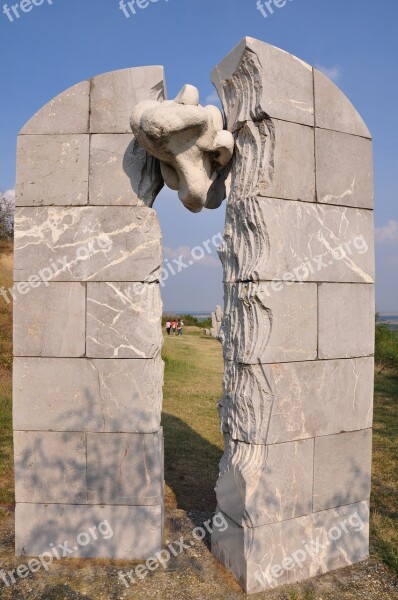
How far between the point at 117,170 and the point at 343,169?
216 centimetres

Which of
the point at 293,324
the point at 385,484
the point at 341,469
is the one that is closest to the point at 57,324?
the point at 293,324

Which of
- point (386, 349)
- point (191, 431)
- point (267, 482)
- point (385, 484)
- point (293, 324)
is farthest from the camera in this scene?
point (386, 349)

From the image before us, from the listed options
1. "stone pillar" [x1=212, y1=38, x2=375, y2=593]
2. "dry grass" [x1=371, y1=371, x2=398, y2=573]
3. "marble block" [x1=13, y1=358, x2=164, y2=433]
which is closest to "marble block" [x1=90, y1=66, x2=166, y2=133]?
"stone pillar" [x1=212, y1=38, x2=375, y2=593]

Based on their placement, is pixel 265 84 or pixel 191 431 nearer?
pixel 265 84

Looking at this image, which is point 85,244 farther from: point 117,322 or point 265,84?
point 265,84

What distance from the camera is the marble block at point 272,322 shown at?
12.5ft

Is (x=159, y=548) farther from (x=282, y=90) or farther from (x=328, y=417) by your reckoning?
Result: (x=282, y=90)

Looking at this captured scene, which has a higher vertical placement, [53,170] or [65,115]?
[65,115]

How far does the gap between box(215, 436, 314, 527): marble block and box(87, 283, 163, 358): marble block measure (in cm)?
125

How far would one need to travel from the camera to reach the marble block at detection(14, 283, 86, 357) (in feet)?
13.8

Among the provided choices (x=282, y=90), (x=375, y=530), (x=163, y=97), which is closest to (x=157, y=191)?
(x=163, y=97)

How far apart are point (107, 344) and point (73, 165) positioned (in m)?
1.74

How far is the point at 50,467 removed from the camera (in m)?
4.22

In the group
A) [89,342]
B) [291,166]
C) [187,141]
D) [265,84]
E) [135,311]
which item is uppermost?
[265,84]
